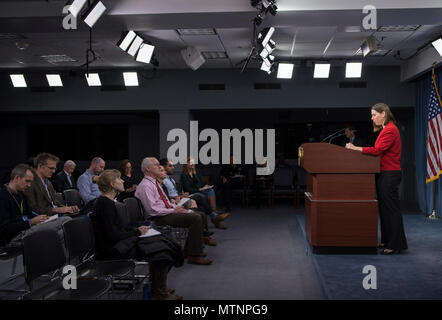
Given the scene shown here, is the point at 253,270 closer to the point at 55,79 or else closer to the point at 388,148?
the point at 388,148

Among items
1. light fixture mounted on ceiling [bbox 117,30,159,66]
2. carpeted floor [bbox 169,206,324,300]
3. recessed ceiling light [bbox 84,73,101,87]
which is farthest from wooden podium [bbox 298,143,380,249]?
recessed ceiling light [bbox 84,73,101,87]

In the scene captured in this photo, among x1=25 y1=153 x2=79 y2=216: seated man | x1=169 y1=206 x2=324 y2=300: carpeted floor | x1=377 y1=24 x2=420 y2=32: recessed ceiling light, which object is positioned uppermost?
x1=377 y1=24 x2=420 y2=32: recessed ceiling light

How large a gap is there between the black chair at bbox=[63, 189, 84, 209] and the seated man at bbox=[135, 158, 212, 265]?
4.94ft

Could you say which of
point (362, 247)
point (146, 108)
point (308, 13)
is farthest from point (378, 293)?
point (146, 108)

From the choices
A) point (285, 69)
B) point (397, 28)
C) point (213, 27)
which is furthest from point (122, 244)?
point (285, 69)

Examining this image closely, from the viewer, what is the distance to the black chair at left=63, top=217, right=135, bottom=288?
297cm

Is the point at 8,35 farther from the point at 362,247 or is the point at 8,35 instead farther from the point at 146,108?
the point at 362,247

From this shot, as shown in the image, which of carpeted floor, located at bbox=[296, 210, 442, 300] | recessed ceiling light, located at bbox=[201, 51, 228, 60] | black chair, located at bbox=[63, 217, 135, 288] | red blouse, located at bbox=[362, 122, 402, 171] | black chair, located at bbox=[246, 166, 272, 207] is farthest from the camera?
black chair, located at bbox=[246, 166, 272, 207]

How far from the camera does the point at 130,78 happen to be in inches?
358

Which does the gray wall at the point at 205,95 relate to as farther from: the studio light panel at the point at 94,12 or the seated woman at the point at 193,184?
the studio light panel at the point at 94,12

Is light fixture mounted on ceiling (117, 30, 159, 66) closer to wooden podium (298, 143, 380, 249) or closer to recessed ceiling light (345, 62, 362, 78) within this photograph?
wooden podium (298, 143, 380, 249)

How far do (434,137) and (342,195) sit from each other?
13.7 ft

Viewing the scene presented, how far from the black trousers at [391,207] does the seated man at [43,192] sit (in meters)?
3.58

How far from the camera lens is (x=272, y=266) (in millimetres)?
4500
